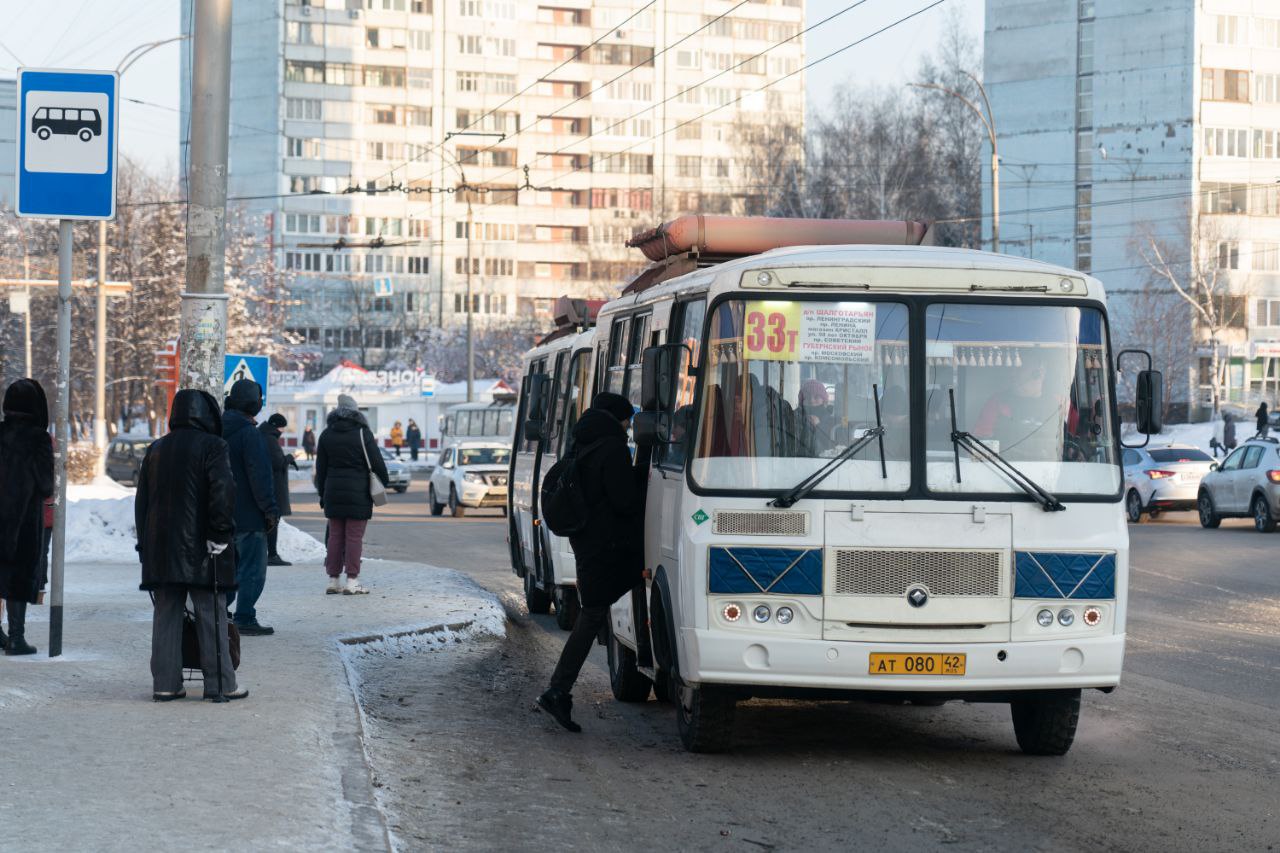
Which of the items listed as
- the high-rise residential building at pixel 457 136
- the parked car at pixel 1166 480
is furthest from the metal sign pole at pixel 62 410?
the high-rise residential building at pixel 457 136

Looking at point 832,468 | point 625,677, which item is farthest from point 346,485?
point 832,468

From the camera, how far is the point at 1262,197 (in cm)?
9062

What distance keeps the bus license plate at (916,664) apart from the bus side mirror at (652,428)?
1.69m

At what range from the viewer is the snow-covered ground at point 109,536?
23938 millimetres

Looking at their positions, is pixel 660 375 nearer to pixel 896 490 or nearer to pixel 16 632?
pixel 896 490

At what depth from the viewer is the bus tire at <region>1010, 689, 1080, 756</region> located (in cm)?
961

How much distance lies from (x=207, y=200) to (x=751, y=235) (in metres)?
3.94

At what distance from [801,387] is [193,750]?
3.36m

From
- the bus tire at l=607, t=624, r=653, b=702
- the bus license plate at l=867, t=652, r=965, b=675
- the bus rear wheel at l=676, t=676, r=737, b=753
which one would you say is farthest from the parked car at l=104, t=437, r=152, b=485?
the bus license plate at l=867, t=652, r=965, b=675

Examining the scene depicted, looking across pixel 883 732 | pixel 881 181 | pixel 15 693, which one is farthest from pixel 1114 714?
pixel 881 181

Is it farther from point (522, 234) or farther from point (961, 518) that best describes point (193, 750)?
point (522, 234)

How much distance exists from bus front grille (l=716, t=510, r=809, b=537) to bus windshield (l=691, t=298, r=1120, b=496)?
129 millimetres

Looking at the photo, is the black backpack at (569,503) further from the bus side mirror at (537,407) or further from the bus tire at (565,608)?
the bus side mirror at (537,407)

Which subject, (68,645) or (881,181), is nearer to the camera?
(68,645)
